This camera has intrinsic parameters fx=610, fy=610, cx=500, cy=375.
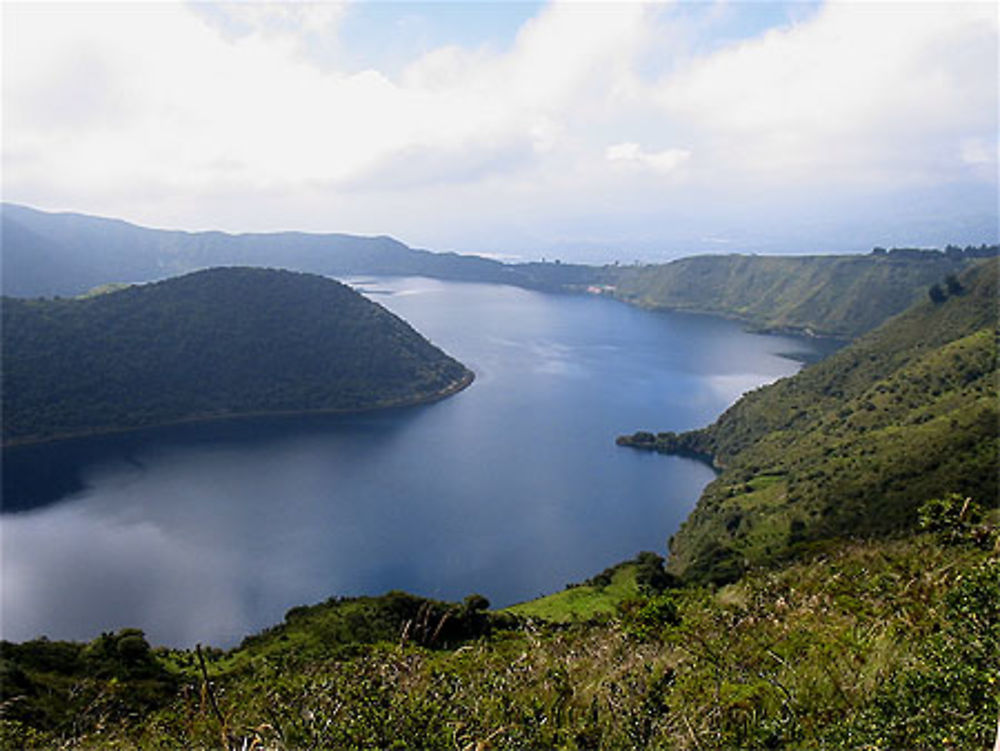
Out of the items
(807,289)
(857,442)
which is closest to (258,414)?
(857,442)

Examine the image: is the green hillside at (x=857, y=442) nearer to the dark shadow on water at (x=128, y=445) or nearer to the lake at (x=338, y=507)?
the lake at (x=338, y=507)

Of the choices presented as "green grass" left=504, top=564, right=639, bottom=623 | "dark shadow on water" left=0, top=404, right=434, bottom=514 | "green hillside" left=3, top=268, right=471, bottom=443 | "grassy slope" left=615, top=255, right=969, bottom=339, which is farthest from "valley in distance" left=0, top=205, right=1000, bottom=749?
"grassy slope" left=615, top=255, right=969, bottom=339

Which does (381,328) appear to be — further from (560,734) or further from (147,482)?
(560,734)

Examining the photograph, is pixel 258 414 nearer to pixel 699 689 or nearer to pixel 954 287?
pixel 699 689

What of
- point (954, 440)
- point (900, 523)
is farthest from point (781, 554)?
point (954, 440)

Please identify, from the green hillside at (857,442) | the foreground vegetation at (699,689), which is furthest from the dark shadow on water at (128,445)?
the foreground vegetation at (699,689)

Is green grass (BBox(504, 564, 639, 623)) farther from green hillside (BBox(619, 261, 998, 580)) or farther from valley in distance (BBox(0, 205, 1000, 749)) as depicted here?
green hillside (BBox(619, 261, 998, 580))
